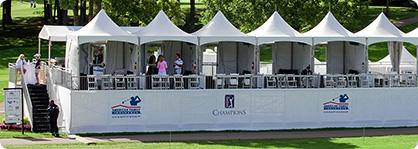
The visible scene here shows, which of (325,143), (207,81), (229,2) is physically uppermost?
(229,2)

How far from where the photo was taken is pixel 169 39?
37.6m

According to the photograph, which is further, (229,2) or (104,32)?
(229,2)

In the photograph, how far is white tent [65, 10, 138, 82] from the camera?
3650 cm

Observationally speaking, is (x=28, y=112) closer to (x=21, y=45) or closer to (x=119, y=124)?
(x=119, y=124)

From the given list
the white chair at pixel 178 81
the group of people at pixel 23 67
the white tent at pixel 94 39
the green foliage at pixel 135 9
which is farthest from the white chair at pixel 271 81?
the green foliage at pixel 135 9

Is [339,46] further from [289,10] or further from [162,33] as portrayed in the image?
[289,10]

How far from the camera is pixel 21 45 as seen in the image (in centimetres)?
7431

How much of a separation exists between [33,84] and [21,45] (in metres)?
35.5

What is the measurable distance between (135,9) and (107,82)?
90.3 ft

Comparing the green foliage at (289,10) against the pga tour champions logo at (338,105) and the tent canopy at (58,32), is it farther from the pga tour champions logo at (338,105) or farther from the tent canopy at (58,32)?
the pga tour champions logo at (338,105)

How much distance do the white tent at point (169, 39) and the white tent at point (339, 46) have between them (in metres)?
5.80

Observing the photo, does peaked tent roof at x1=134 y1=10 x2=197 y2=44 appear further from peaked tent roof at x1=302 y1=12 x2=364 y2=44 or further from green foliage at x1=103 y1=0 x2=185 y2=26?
green foliage at x1=103 y1=0 x2=185 y2=26

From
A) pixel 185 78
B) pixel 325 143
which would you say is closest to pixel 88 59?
pixel 185 78

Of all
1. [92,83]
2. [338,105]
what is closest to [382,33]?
[338,105]
